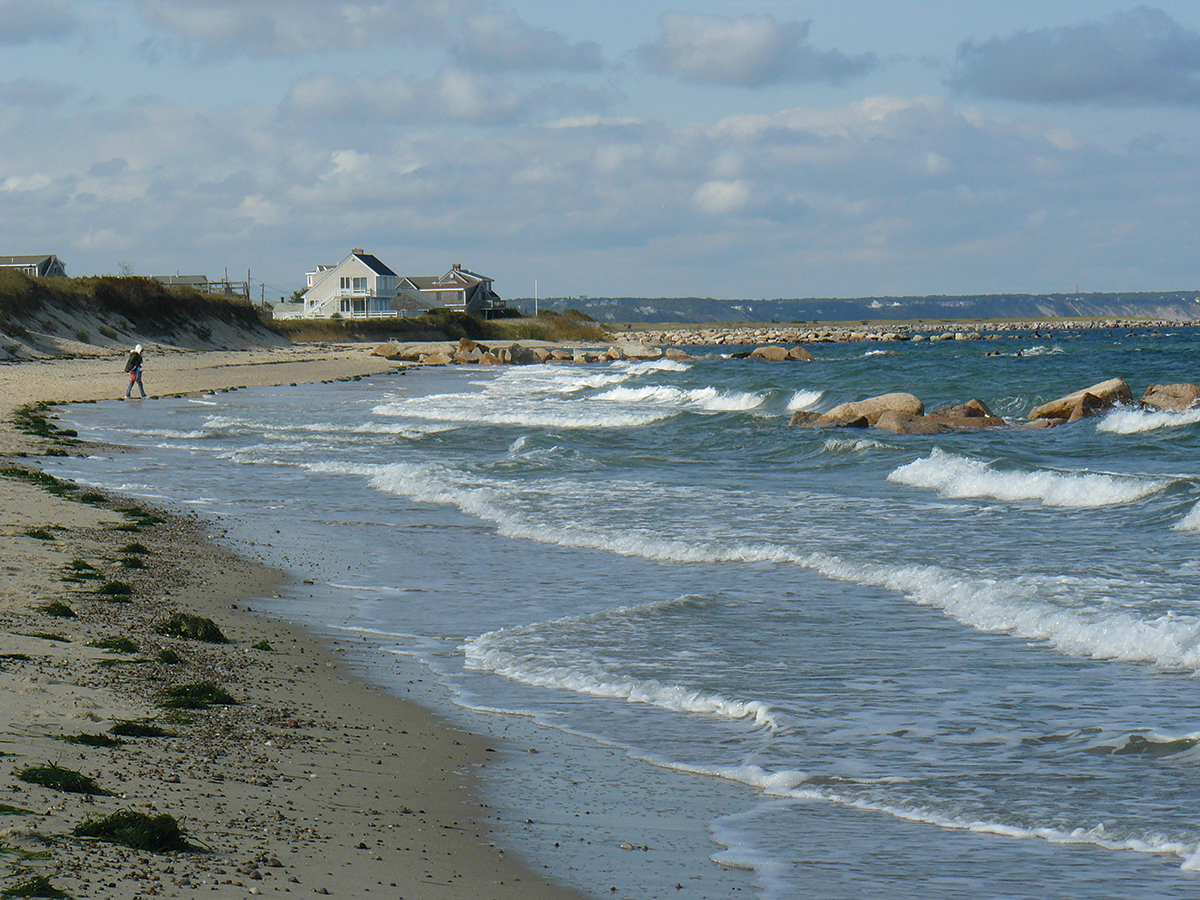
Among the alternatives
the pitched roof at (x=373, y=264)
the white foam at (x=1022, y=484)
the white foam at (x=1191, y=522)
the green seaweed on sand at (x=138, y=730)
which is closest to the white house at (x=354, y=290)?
the pitched roof at (x=373, y=264)

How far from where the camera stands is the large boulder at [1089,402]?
27.4 m

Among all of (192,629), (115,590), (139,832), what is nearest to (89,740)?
(139,832)

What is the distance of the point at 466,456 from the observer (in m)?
21.2

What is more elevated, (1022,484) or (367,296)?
(367,296)

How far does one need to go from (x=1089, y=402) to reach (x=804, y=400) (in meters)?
10.1

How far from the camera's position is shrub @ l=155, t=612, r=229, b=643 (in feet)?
25.2

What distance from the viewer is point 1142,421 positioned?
81.6 feet

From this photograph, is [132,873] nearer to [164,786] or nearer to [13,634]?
[164,786]

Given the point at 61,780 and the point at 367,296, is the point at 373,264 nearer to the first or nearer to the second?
the point at 367,296

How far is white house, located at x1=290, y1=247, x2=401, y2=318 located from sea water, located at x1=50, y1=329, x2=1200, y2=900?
87759 millimetres

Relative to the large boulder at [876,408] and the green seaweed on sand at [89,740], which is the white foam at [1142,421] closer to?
the large boulder at [876,408]

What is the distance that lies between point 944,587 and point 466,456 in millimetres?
12759

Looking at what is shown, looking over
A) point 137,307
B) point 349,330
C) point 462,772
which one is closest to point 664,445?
point 462,772

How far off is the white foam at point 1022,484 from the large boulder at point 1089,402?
1117 cm
